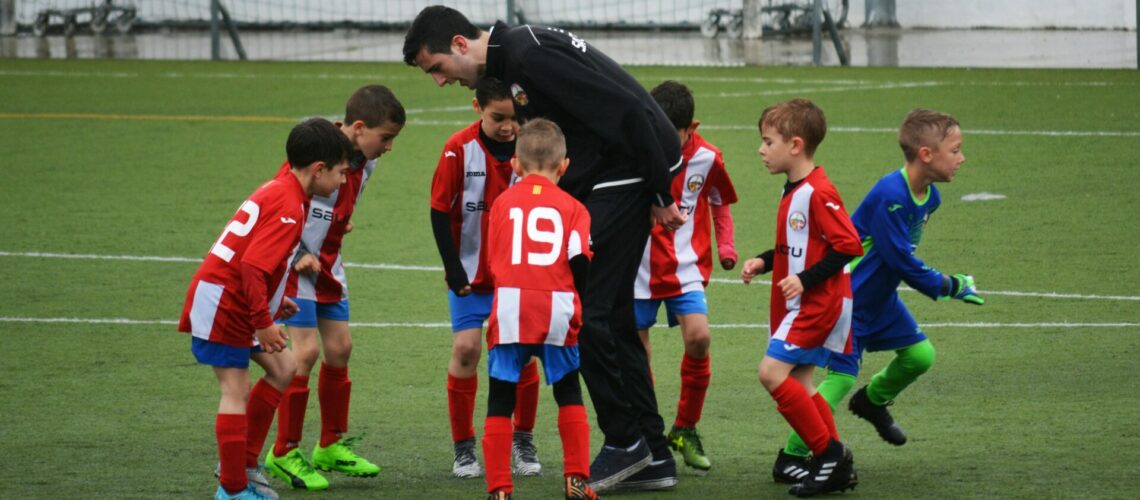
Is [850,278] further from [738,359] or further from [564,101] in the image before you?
[738,359]

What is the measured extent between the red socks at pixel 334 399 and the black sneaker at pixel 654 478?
3.72ft

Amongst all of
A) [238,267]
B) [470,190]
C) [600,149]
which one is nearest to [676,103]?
[600,149]

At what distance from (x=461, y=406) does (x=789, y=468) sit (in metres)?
1.23

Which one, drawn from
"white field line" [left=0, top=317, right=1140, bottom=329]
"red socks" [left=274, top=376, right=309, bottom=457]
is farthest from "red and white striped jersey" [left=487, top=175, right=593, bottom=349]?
A: "white field line" [left=0, top=317, right=1140, bottom=329]

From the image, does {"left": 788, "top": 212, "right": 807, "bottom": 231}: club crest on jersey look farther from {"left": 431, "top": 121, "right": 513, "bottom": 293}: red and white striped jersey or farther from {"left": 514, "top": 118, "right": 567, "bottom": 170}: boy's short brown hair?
{"left": 431, "top": 121, "right": 513, "bottom": 293}: red and white striped jersey

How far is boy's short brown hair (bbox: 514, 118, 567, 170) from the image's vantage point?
518 centimetres

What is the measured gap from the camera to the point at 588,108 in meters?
5.34

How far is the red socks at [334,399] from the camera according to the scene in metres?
6.04

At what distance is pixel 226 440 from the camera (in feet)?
17.2

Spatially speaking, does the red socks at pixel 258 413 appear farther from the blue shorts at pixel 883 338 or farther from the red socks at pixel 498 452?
the blue shorts at pixel 883 338

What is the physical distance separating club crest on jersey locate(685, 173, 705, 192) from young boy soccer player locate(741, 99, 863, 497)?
0.84 meters

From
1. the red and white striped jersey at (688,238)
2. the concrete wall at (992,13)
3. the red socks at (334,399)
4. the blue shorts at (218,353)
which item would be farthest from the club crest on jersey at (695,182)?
the concrete wall at (992,13)

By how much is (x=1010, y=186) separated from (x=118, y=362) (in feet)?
24.6

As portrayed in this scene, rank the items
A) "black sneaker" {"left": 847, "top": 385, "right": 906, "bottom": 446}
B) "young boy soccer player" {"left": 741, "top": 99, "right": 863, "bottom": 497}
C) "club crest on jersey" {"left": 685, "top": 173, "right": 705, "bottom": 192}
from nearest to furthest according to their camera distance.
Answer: "young boy soccer player" {"left": 741, "top": 99, "right": 863, "bottom": 497} < "black sneaker" {"left": 847, "top": 385, "right": 906, "bottom": 446} < "club crest on jersey" {"left": 685, "top": 173, "right": 705, "bottom": 192}
